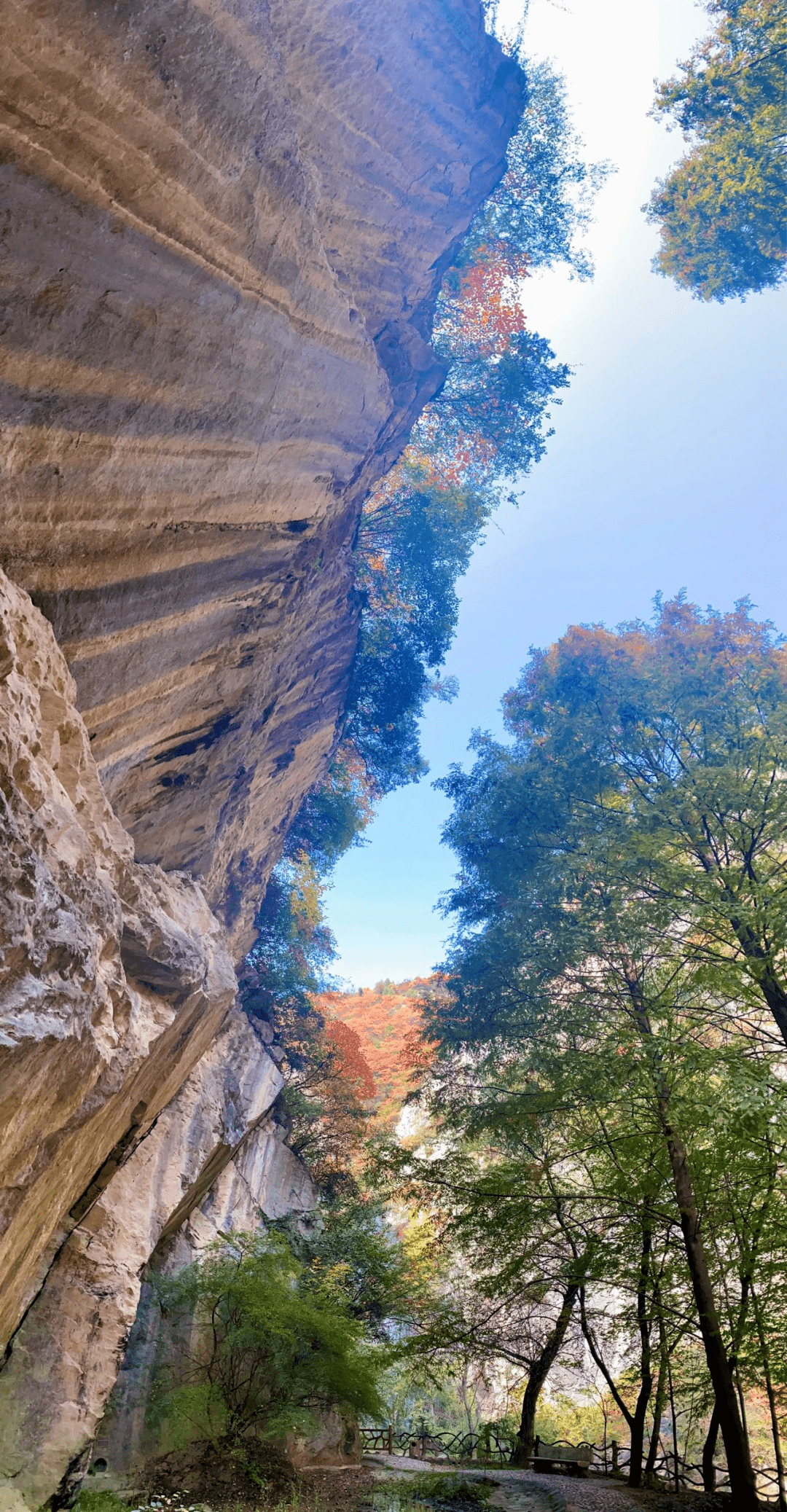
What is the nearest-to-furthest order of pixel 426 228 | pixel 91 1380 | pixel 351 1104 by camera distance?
pixel 91 1380
pixel 426 228
pixel 351 1104

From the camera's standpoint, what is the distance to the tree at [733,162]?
10.9 m

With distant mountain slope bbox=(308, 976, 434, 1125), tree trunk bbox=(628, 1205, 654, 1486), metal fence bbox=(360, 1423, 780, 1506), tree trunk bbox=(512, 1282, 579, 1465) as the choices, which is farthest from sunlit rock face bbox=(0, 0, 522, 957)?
metal fence bbox=(360, 1423, 780, 1506)

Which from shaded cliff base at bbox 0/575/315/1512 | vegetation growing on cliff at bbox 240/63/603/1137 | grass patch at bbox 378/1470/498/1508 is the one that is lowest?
grass patch at bbox 378/1470/498/1508

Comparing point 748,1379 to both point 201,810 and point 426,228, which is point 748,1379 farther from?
point 426,228

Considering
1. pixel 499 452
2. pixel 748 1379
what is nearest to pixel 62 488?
pixel 748 1379

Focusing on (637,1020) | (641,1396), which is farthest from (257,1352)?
(637,1020)

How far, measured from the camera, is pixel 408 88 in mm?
8094

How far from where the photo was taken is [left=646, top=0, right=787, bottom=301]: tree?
10938 millimetres

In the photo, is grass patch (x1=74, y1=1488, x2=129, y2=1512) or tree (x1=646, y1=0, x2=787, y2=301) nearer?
grass patch (x1=74, y1=1488, x2=129, y2=1512)

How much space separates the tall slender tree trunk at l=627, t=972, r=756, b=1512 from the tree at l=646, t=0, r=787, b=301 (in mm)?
13307

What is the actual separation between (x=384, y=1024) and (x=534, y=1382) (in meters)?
21.2

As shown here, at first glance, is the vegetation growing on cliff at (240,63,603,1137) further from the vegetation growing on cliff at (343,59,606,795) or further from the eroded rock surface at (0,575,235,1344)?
the eroded rock surface at (0,575,235,1344)

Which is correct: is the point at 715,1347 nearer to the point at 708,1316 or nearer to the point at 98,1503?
the point at 708,1316

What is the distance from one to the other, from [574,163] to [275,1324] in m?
21.2
